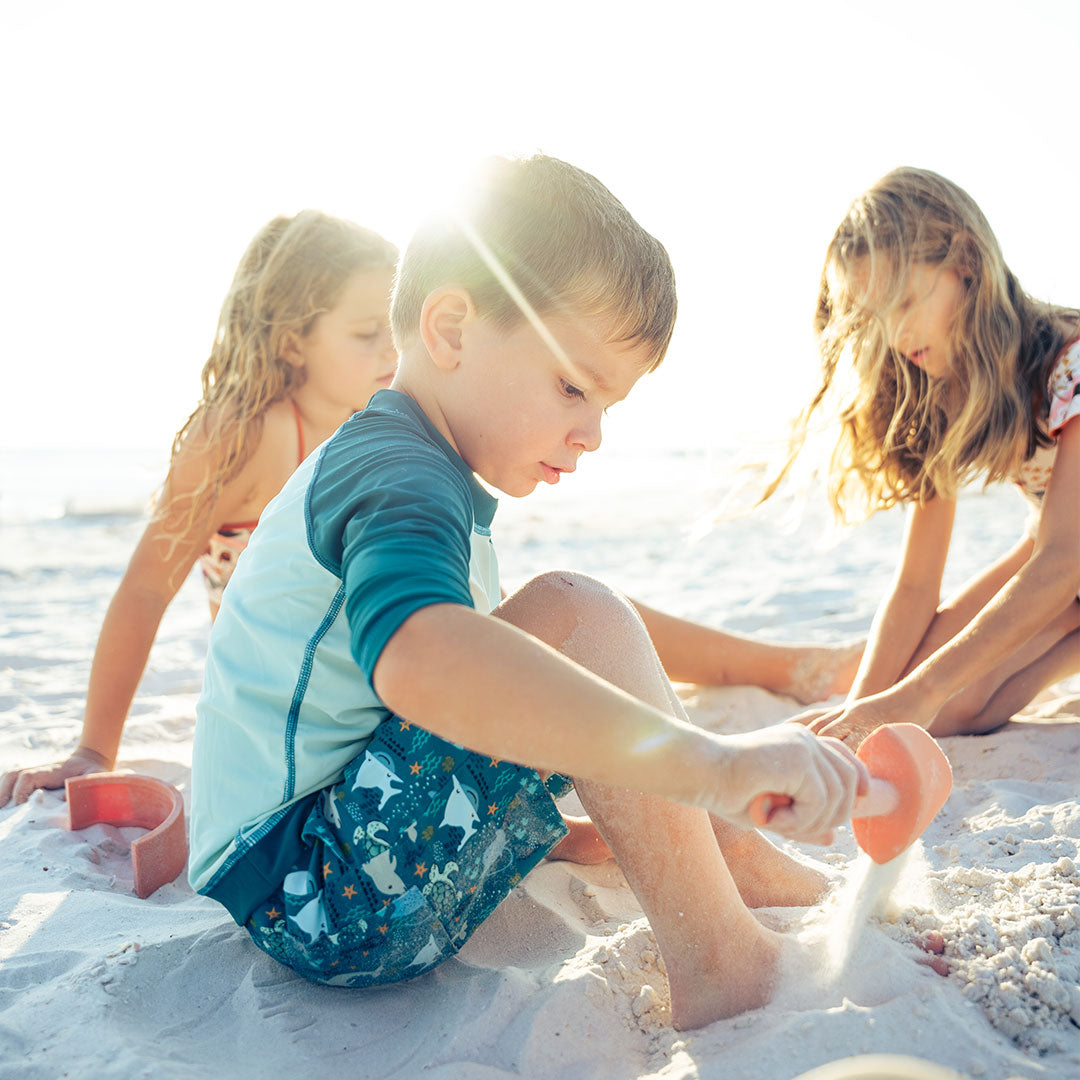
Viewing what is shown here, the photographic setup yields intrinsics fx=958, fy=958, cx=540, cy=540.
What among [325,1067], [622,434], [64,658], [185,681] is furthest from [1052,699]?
[622,434]

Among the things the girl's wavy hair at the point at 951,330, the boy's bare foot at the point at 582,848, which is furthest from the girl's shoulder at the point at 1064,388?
the boy's bare foot at the point at 582,848

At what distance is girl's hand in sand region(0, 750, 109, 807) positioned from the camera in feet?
8.14

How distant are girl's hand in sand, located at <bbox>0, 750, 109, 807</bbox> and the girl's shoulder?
2.78 m

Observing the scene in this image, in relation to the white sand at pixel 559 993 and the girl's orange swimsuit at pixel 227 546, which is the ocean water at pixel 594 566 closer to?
the girl's orange swimsuit at pixel 227 546

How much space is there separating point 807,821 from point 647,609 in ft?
7.64

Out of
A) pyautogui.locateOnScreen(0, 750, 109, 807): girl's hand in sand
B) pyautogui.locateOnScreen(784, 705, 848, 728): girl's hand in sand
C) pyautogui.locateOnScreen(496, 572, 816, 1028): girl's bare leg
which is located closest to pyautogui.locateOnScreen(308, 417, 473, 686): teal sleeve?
pyautogui.locateOnScreen(496, 572, 816, 1028): girl's bare leg

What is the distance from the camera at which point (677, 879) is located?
1404 millimetres

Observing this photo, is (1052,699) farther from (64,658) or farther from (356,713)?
(64,658)

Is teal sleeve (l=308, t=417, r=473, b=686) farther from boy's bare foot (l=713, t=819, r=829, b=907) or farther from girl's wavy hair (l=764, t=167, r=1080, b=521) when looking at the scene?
girl's wavy hair (l=764, t=167, r=1080, b=521)

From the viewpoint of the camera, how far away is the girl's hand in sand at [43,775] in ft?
8.14

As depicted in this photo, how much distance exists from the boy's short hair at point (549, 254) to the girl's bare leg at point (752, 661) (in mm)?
1758

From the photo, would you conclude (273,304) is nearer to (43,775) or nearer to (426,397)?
(43,775)

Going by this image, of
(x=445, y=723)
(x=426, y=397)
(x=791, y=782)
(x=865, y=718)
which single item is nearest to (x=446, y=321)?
(x=426, y=397)

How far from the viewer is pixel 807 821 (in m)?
1.12
